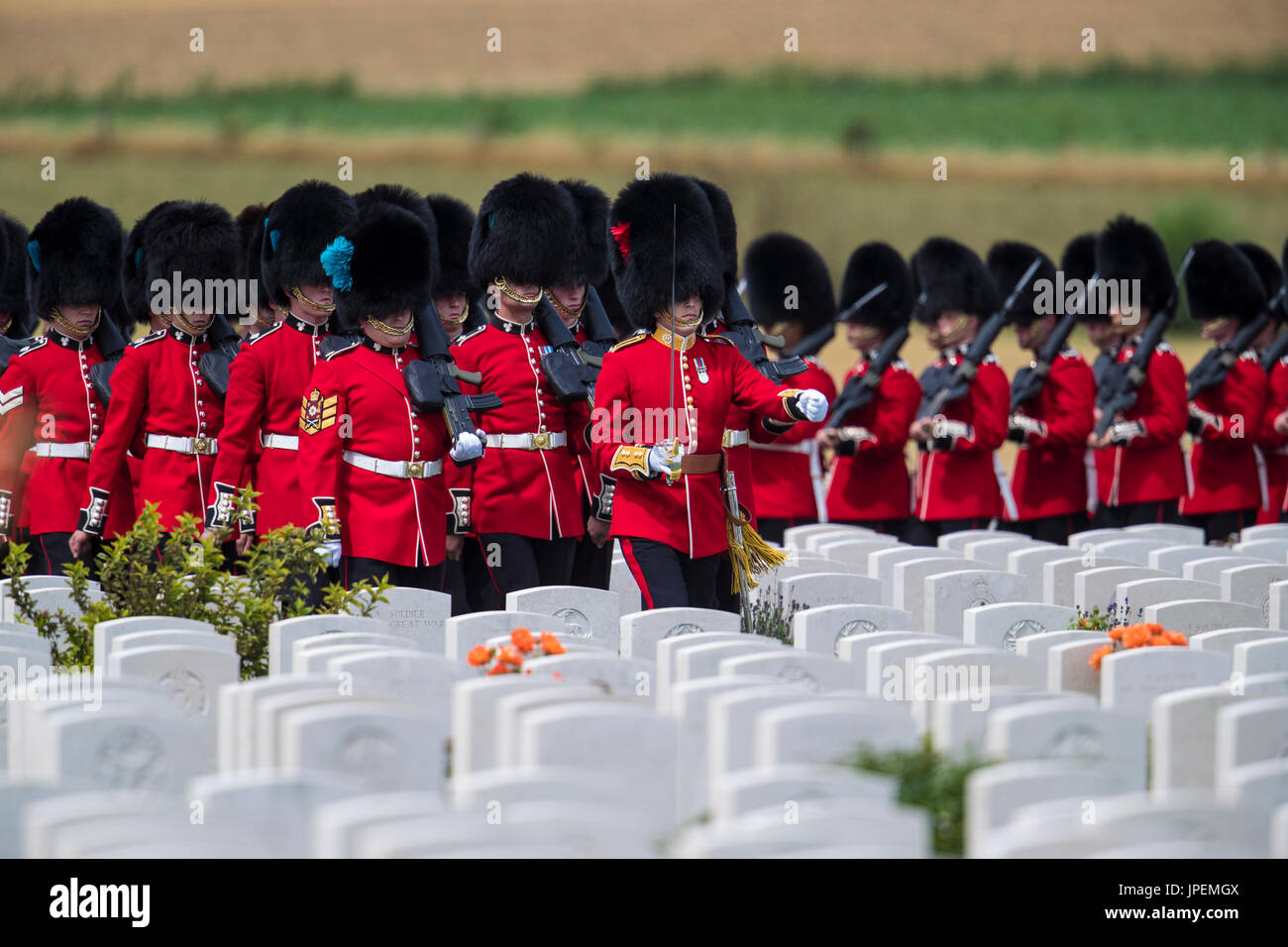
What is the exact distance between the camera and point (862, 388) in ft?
31.2

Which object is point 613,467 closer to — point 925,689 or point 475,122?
point 925,689

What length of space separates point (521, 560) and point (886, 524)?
10.8 ft

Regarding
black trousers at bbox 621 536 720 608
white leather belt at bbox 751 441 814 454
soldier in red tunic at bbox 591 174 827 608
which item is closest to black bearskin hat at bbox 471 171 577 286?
soldier in red tunic at bbox 591 174 827 608

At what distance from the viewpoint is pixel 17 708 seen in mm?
3889

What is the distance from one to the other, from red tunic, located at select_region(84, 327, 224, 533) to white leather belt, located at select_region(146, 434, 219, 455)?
0.4 inches

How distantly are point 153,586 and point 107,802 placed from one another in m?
2.54

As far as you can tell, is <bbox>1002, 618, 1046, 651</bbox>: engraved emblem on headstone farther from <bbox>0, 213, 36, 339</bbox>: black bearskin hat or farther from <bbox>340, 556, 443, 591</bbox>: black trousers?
<bbox>0, 213, 36, 339</bbox>: black bearskin hat

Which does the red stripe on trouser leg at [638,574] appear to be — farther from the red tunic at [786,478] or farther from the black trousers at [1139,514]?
the black trousers at [1139,514]

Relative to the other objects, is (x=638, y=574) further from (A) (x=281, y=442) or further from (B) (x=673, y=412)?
(A) (x=281, y=442)

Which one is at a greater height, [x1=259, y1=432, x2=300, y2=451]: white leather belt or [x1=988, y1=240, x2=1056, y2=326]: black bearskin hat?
[x1=988, y1=240, x2=1056, y2=326]: black bearskin hat

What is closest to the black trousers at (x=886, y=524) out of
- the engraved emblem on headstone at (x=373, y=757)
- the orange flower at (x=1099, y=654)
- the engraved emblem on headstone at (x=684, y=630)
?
the engraved emblem on headstone at (x=684, y=630)

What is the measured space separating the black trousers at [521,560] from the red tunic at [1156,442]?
149 inches

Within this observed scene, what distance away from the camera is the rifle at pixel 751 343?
646cm

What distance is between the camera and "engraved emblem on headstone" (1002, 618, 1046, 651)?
18.3 ft
